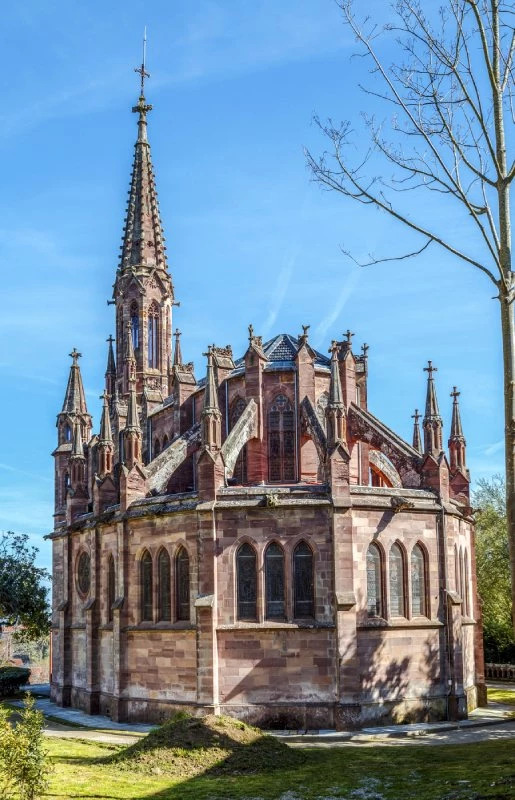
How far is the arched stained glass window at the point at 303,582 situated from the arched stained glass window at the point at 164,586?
17.0ft

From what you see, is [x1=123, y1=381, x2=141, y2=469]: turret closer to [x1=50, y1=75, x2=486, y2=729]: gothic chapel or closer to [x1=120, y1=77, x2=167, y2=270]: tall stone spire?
[x1=50, y1=75, x2=486, y2=729]: gothic chapel

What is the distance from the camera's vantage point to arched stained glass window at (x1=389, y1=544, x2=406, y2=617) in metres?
34.6

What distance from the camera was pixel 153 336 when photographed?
62.1 metres

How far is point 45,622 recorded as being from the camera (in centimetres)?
5456

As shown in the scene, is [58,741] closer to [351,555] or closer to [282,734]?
[282,734]

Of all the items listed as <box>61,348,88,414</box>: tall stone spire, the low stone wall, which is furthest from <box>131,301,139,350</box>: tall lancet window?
the low stone wall

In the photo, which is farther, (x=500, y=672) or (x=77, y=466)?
(x=500, y=672)

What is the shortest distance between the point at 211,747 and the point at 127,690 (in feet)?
44.6

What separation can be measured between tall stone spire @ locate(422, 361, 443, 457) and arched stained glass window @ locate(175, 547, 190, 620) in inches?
418

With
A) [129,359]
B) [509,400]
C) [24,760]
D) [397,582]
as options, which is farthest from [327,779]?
[129,359]

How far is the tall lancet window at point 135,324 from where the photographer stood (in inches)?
2431

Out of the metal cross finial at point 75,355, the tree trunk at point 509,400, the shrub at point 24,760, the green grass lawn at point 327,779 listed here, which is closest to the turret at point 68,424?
the metal cross finial at point 75,355

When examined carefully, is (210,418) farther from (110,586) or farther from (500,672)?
(500,672)

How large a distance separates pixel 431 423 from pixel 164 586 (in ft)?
41.7
